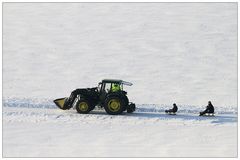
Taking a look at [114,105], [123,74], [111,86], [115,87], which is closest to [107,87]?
[111,86]

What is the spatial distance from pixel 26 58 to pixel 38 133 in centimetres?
1522

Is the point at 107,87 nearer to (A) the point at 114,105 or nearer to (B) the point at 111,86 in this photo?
(B) the point at 111,86

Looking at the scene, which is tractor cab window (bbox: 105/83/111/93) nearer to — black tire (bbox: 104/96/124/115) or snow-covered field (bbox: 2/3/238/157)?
black tire (bbox: 104/96/124/115)

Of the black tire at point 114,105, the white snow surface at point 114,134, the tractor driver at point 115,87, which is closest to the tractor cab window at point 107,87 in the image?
the tractor driver at point 115,87

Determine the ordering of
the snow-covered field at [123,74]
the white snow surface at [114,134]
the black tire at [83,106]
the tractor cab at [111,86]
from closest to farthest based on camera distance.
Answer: the white snow surface at [114,134], the snow-covered field at [123,74], the black tire at [83,106], the tractor cab at [111,86]

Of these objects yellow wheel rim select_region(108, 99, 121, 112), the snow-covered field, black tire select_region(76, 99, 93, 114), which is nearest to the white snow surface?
the snow-covered field

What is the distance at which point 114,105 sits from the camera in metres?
17.3

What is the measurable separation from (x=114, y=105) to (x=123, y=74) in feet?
30.0

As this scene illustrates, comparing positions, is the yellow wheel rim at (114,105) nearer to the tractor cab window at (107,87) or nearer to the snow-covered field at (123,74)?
the snow-covered field at (123,74)

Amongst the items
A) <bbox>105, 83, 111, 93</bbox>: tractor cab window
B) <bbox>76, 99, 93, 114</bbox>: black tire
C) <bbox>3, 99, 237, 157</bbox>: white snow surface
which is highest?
<bbox>105, 83, 111, 93</bbox>: tractor cab window

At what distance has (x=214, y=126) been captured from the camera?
618 inches

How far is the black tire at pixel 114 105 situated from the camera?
1725 cm

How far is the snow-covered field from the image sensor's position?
13570 millimetres

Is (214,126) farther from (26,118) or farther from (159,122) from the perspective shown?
(26,118)
